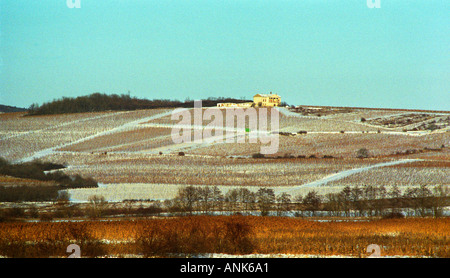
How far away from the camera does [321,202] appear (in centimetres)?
2303

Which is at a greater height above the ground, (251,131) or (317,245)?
(251,131)

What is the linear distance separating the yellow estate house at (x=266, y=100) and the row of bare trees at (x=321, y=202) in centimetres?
3960

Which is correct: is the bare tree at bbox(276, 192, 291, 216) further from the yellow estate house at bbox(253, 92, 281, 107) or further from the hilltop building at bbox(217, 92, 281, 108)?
the yellow estate house at bbox(253, 92, 281, 107)

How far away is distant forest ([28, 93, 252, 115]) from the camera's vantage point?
A: 5947 cm

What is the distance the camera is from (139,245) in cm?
1203

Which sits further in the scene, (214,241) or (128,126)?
(128,126)

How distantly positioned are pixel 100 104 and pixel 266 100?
883 inches

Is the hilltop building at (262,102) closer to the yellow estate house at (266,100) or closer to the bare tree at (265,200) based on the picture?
the yellow estate house at (266,100)

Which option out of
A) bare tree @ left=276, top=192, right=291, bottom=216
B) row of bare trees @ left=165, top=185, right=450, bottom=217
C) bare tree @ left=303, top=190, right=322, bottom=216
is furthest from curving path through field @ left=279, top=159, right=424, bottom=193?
bare tree @ left=303, top=190, right=322, bottom=216

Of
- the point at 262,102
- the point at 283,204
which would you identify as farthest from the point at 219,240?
the point at 262,102

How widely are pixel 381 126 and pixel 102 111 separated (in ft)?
112

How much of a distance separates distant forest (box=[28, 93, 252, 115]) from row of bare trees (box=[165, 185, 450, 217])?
38.7 m

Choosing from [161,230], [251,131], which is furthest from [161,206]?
[251,131]

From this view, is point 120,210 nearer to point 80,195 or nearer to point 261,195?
point 80,195
